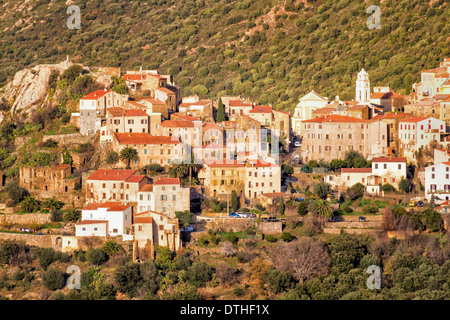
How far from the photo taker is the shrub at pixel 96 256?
59094 mm

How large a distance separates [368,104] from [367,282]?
24706 millimetres

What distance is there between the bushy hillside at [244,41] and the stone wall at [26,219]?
38152 millimetres

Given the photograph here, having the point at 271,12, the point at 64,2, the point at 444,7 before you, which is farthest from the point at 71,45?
the point at 444,7

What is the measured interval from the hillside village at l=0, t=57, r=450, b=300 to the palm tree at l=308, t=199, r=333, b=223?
0.22 ft

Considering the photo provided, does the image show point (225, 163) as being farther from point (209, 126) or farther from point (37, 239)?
point (37, 239)

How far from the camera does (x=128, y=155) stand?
68.1 m

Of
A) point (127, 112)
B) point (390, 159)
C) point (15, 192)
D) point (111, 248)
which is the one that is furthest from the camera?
point (127, 112)

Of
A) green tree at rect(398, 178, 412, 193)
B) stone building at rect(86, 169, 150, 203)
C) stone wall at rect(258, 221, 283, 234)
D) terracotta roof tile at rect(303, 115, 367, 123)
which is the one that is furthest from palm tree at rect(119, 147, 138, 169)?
green tree at rect(398, 178, 412, 193)

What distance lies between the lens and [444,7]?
108 metres


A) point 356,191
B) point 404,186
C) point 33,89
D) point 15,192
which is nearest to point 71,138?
point 15,192

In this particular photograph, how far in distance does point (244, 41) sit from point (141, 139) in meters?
57.7

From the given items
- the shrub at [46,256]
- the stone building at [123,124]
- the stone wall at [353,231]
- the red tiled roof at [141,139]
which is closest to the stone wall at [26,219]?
the shrub at [46,256]

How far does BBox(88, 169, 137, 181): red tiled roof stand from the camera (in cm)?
6456

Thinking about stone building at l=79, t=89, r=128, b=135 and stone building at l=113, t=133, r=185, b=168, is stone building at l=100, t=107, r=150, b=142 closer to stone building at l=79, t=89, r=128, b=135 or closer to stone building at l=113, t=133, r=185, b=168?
stone building at l=113, t=133, r=185, b=168
